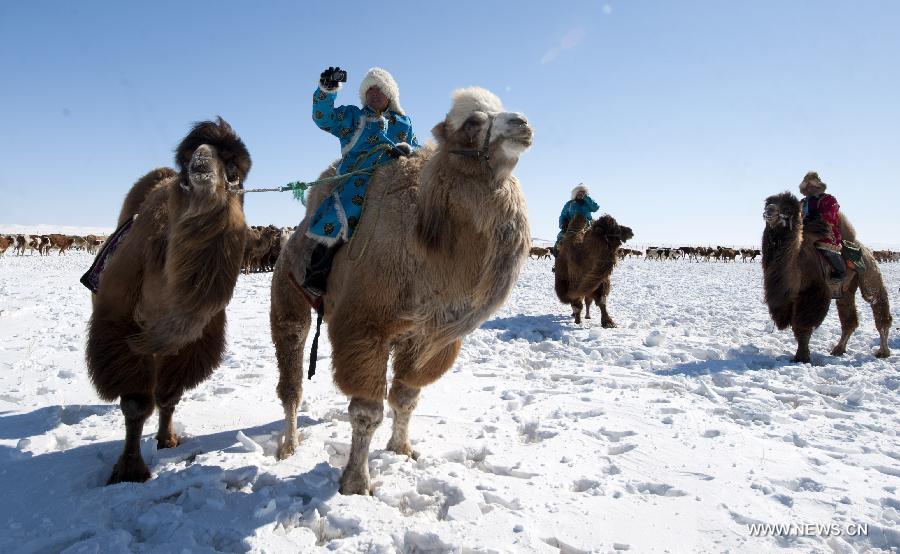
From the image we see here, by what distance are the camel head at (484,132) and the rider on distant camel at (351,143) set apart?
0.65m

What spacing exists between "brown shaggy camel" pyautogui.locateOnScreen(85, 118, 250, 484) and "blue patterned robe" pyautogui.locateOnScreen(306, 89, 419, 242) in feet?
1.65

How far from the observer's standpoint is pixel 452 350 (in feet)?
10.7

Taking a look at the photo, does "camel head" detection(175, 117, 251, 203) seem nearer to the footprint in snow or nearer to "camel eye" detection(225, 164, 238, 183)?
"camel eye" detection(225, 164, 238, 183)

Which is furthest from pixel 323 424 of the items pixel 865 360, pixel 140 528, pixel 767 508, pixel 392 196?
pixel 865 360

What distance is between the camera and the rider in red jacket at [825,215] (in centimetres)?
720

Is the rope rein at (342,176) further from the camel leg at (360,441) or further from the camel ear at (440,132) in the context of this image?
the camel leg at (360,441)

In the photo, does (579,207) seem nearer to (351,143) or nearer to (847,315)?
(847,315)

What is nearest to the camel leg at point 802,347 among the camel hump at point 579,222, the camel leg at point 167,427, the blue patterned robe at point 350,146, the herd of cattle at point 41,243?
the camel hump at point 579,222

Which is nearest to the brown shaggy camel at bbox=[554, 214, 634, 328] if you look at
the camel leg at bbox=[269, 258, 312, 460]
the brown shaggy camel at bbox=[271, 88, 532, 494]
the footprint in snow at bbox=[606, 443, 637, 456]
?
the footprint in snow at bbox=[606, 443, 637, 456]

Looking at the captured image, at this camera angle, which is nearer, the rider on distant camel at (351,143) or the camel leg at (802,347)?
the rider on distant camel at (351,143)

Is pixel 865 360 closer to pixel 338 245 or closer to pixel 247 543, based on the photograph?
pixel 338 245

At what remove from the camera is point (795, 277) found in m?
7.21

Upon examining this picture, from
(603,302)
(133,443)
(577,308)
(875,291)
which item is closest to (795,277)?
(875,291)

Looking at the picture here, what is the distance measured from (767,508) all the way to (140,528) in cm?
311
